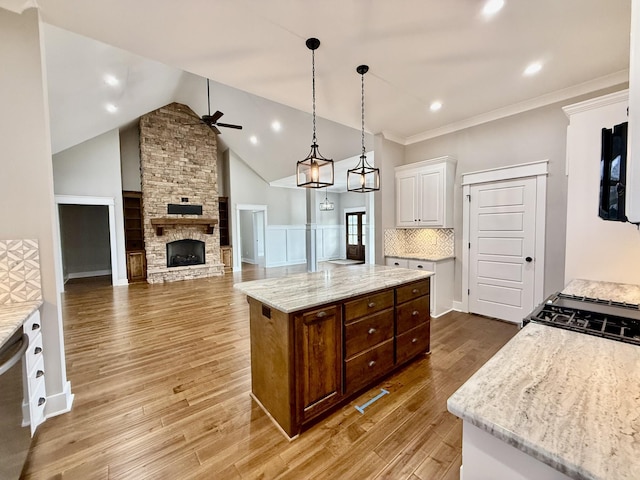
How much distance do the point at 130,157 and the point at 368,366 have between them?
829 cm

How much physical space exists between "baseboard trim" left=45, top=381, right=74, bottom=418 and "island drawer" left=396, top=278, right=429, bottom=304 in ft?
9.11

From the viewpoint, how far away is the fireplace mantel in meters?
7.06

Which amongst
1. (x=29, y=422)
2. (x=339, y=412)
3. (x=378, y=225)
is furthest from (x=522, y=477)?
(x=378, y=225)

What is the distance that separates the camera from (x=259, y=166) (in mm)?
8742

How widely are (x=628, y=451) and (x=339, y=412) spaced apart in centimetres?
176

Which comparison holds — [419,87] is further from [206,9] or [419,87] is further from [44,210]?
[44,210]

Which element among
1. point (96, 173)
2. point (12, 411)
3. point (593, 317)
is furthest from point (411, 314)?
point (96, 173)

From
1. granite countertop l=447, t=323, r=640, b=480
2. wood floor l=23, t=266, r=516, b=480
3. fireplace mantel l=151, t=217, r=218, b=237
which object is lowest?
wood floor l=23, t=266, r=516, b=480

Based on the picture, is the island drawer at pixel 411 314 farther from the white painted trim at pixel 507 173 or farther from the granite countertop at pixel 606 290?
the white painted trim at pixel 507 173

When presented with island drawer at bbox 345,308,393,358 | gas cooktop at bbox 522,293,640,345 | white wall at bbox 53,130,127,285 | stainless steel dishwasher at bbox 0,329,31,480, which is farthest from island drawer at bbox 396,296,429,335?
white wall at bbox 53,130,127,285

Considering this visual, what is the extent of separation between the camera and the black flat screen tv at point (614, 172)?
1.23 m

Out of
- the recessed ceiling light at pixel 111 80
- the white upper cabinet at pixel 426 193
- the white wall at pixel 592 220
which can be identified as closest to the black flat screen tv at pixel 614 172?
the white wall at pixel 592 220

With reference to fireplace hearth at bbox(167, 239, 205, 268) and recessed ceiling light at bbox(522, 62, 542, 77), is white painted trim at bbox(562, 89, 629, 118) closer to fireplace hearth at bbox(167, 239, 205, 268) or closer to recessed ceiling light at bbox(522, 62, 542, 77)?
recessed ceiling light at bbox(522, 62, 542, 77)

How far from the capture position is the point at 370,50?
2475mm
